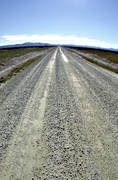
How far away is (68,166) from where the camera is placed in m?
2.34

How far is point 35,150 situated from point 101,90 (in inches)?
196

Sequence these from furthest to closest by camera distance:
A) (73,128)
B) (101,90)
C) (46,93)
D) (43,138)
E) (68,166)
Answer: (101,90), (46,93), (73,128), (43,138), (68,166)

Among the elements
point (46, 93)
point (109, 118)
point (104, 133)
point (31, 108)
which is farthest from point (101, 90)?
point (31, 108)

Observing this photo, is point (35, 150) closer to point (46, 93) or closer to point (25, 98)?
point (25, 98)

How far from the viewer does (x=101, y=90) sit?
6.45m

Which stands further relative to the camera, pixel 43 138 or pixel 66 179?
pixel 43 138

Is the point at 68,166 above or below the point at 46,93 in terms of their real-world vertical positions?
below

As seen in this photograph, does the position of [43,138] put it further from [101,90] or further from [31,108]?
[101,90]

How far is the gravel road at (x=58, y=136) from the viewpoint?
88.8 inches

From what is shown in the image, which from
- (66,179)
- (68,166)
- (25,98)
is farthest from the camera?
(25,98)

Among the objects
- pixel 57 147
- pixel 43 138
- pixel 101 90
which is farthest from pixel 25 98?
pixel 101 90

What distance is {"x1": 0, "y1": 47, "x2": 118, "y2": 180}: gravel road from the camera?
2.26 metres

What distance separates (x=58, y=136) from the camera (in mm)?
3186

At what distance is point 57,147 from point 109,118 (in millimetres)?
2187
